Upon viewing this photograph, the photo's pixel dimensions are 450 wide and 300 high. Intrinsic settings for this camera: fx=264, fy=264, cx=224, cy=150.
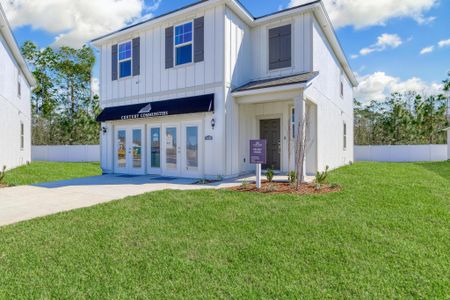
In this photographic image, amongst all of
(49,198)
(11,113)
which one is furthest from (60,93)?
(49,198)

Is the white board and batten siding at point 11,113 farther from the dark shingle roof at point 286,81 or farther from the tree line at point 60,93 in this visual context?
the dark shingle roof at point 286,81

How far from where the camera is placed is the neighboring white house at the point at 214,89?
9.64 meters

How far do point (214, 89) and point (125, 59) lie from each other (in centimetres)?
524

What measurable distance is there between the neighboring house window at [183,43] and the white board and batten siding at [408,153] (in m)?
19.7

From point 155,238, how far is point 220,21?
812 cm

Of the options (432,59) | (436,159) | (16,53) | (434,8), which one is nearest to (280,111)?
(434,8)

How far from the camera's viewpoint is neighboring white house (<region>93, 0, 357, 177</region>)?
9.64 m

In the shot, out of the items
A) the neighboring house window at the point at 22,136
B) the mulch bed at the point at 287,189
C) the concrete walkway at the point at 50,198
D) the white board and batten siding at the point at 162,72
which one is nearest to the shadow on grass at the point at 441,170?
the mulch bed at the point at 287,189

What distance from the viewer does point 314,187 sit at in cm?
744

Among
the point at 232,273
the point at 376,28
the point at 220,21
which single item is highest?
the point at 376,28

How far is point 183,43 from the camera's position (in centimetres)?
1044

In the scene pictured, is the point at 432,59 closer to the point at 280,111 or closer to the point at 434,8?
the point at 434,8

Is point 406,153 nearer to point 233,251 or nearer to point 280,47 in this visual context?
point 280,47

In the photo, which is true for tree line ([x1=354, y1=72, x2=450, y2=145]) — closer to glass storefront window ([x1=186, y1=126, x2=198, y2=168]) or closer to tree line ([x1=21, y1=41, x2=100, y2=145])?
glass storefront window ([x1=186, y1=126, x2=198, y2=168])
